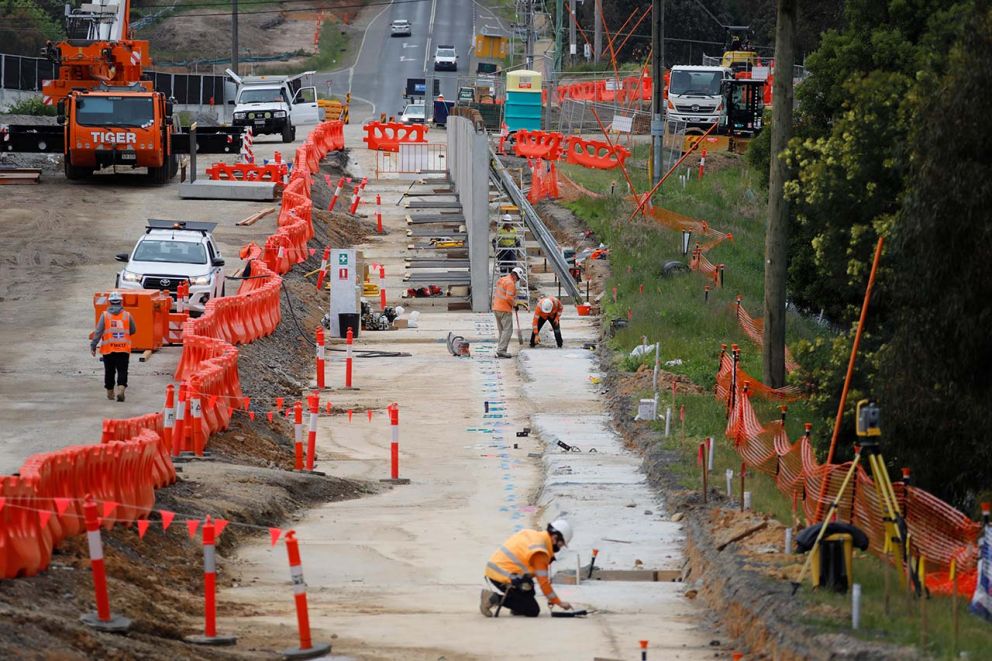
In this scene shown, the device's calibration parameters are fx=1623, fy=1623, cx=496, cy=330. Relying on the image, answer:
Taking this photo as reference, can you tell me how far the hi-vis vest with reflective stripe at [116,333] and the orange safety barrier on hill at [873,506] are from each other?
29.5ft

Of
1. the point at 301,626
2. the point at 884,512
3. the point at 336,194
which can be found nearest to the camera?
the point at 301,626

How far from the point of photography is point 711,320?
31875 millimetres

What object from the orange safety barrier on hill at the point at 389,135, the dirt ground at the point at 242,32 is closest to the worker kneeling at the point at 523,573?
the orange safety barrier on hill at the point at 389,135

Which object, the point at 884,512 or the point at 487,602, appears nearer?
the point at 884,512

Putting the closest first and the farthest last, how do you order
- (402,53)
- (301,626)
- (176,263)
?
(301,626), (176,263), (402,53)

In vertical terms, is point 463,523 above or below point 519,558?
below

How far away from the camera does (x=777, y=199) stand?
24453 mm

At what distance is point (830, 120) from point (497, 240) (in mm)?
12973

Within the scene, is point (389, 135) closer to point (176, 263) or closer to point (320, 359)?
point (176, 263)

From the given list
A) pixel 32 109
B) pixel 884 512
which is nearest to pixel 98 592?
pixel 884 512

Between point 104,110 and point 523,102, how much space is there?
72.5 feet

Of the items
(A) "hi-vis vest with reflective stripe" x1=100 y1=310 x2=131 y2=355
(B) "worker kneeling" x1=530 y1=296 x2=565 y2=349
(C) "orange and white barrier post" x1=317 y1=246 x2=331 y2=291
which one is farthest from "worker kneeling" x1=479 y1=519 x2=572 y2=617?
(C) "orange and white barrier post" x1=317 y1=246 x2=331 y2=291

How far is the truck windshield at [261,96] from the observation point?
213 ft

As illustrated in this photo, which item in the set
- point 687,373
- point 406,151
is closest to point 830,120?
point 687,373
